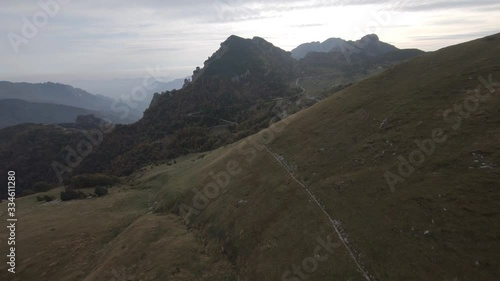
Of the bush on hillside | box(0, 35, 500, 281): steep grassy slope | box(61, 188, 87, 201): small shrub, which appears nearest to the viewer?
box(0, 35, 500, 281): steep grassy slope

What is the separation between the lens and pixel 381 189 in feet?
119

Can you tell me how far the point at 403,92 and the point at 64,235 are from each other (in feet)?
225

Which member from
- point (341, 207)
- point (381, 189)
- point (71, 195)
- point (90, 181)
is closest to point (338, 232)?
point (341, 207)

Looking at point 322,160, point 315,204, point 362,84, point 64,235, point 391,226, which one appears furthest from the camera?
point 362,84

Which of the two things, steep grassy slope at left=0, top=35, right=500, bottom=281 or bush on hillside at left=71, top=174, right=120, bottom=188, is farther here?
bush on hillside at left=71, top=174, right=120, bottom=188

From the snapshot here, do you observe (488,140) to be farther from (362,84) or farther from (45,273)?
(45,273)

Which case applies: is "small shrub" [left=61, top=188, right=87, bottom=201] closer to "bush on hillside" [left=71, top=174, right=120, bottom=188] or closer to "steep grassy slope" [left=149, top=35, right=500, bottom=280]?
"bush on hillside" [left=71, top=174, right=120, bottom=188]

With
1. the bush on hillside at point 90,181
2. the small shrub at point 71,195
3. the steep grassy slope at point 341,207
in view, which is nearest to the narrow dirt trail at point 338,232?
the steep grassy slope at point 341,207

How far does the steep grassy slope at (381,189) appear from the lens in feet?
89.4

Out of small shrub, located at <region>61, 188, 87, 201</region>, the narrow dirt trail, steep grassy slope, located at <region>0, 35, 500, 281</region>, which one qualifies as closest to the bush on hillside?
small shrub, located at <region>61, 188, 87, 201</region>

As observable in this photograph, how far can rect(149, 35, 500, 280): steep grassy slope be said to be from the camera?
27.2 metres

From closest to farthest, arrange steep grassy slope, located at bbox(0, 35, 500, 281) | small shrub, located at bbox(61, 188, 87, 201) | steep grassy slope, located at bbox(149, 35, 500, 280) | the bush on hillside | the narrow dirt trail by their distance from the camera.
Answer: steep grassy slope, located at bbox(149, 35, 500, 280) → the narrow dirt trail → steep grassy slope, located at bbox(0, 35, 500, 281) → small shrub, located at bbox(61, 188, 87, 201) → the bush on hillside

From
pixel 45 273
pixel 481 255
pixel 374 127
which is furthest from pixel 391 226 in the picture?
pixel 45 273

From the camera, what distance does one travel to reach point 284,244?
3544 cm
